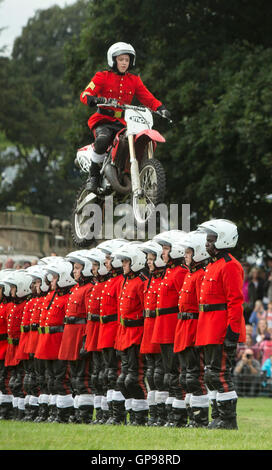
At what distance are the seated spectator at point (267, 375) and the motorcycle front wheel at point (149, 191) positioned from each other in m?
7.54

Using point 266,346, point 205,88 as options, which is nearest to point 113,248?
point 266,346

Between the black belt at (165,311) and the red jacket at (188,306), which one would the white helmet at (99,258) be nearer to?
the black belt at (165,311)

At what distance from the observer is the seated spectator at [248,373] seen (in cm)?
2253

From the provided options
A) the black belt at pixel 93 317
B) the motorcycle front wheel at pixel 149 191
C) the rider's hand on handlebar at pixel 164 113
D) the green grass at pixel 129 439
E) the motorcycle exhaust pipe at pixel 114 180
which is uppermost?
the rider's hand on handlebar at pixel 164 113

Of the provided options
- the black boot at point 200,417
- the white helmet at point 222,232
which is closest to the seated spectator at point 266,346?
the black boot at point 200,417

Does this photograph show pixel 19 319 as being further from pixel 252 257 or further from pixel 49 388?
pixel 252 257

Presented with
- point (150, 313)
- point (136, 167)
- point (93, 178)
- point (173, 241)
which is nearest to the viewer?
A: point (173, 241)

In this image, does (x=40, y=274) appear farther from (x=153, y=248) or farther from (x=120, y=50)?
(x=120, y=50)

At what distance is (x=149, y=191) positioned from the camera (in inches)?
601

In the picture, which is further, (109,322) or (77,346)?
(77,346)

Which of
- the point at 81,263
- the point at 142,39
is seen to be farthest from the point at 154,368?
the point at 142,39

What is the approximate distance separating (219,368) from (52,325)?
4623 millimetres

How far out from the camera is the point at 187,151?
26219 millimetres

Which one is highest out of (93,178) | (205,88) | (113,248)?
(205,88)
